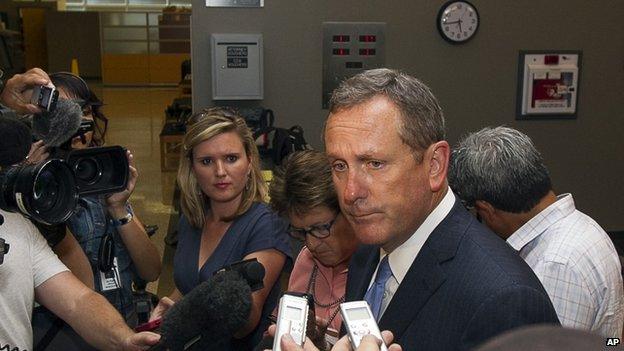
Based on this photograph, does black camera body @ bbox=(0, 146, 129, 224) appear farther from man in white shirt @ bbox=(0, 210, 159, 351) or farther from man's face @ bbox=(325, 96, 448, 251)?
man's face @ bbox=(325, 96, 448, 251)

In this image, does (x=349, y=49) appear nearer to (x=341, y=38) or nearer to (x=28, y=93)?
(x=341, y=38)

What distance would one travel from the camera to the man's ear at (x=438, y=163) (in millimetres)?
1382

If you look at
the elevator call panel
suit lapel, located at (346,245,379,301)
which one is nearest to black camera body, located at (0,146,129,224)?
suit lapel, located at (346,245,379,301)

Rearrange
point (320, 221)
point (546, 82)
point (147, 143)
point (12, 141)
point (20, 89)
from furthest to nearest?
point (147, 143) → point (546, 82) → point (320, 221) → point (20, 89) → point (12, 141)

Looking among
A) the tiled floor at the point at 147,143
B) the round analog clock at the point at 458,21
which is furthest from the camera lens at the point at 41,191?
the round analog clock at the point at 458,21

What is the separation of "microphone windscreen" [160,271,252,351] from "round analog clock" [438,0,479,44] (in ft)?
11.9

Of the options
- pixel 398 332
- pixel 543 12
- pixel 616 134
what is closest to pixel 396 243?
pixel 398 332

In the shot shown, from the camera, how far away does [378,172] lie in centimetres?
134

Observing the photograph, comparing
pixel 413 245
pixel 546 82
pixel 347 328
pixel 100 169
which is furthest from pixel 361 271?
pixel 546 82

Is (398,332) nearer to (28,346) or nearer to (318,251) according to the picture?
(318,251)

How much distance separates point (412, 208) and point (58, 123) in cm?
111

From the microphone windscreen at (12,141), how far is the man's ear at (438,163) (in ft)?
2.95

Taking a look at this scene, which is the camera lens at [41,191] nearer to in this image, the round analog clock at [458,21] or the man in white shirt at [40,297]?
the man in white shirt at [40,297]

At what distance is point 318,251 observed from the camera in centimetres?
207
